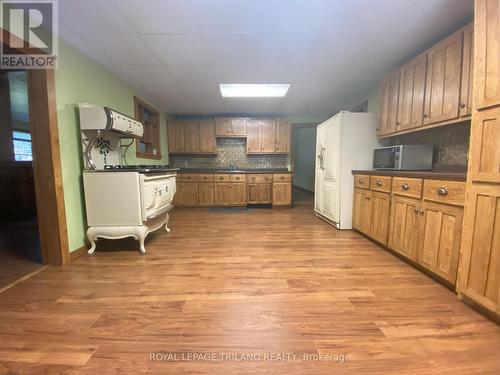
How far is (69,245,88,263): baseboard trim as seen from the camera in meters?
2.03

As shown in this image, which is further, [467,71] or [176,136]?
[176,136]

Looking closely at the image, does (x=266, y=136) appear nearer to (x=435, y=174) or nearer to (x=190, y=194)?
(x=190, y=194)

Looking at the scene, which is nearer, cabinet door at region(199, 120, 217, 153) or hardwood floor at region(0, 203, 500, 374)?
hardwood floor at region(0, 203, 500, 374)

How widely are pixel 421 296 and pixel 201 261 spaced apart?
6.01 feet

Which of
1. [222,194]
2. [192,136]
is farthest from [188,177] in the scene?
[192,136]

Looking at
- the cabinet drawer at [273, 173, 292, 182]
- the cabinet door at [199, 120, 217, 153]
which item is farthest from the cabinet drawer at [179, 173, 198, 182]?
the cabinet drawer at [273, 173, 292, 182]

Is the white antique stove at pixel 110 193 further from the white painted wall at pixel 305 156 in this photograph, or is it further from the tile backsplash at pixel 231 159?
the white painted wall at pixel 305 156

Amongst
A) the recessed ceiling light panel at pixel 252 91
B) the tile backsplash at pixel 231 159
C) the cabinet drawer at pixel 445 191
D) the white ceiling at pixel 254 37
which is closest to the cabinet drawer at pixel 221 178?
the tile backsplash at pixel 231 159

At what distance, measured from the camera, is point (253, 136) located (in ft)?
16.5

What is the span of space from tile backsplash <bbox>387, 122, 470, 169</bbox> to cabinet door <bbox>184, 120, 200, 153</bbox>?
430 cm

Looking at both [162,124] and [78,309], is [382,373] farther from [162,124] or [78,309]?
[162,124]

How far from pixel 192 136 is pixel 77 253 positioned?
11.5ft

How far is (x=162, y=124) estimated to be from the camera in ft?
15.4

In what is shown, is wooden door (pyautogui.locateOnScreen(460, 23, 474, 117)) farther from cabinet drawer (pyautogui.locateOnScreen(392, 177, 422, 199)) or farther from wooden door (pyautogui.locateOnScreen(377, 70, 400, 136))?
wooden door (pyautogui.locateOnScreen(377, 70, 400, 136))
